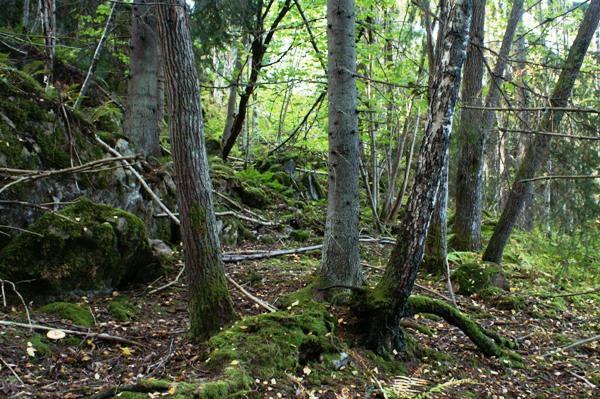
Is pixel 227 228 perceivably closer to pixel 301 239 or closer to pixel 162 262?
pixel 301 239

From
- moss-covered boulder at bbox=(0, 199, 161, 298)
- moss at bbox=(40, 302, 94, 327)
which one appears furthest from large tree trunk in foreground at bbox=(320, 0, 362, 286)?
moss at bbox=(40, 302, 94, 327)

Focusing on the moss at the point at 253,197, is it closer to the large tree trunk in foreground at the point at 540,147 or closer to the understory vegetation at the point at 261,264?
the understory vegetation at the point at 261,264

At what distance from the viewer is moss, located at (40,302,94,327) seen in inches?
175

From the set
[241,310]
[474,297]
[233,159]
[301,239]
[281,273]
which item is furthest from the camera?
[233,159]

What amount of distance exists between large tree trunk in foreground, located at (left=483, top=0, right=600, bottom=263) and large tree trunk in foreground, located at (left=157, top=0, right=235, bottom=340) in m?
5.17

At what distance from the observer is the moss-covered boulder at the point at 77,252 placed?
4715 mm

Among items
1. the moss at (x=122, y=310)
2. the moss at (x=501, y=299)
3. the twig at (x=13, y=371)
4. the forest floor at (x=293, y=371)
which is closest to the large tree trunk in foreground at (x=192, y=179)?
the forest floor at (x=293, y=371)

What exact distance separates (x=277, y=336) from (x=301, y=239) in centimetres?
632

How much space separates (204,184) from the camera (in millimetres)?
4195

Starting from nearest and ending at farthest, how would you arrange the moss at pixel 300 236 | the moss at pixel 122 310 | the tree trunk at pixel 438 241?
the moss at pixel 122 310
the tree trunk at pixel 438 241
the moss at pixel 300 236

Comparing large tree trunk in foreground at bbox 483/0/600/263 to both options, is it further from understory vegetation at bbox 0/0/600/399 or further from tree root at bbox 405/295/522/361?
tree root at bbox 405/295/522/361

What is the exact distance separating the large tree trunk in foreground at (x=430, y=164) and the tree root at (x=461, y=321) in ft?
2.17

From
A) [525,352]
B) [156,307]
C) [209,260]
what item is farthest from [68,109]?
[525,352]

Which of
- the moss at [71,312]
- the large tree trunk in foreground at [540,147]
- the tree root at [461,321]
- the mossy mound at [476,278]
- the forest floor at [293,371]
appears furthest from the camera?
the mossy mound at [476,278]
